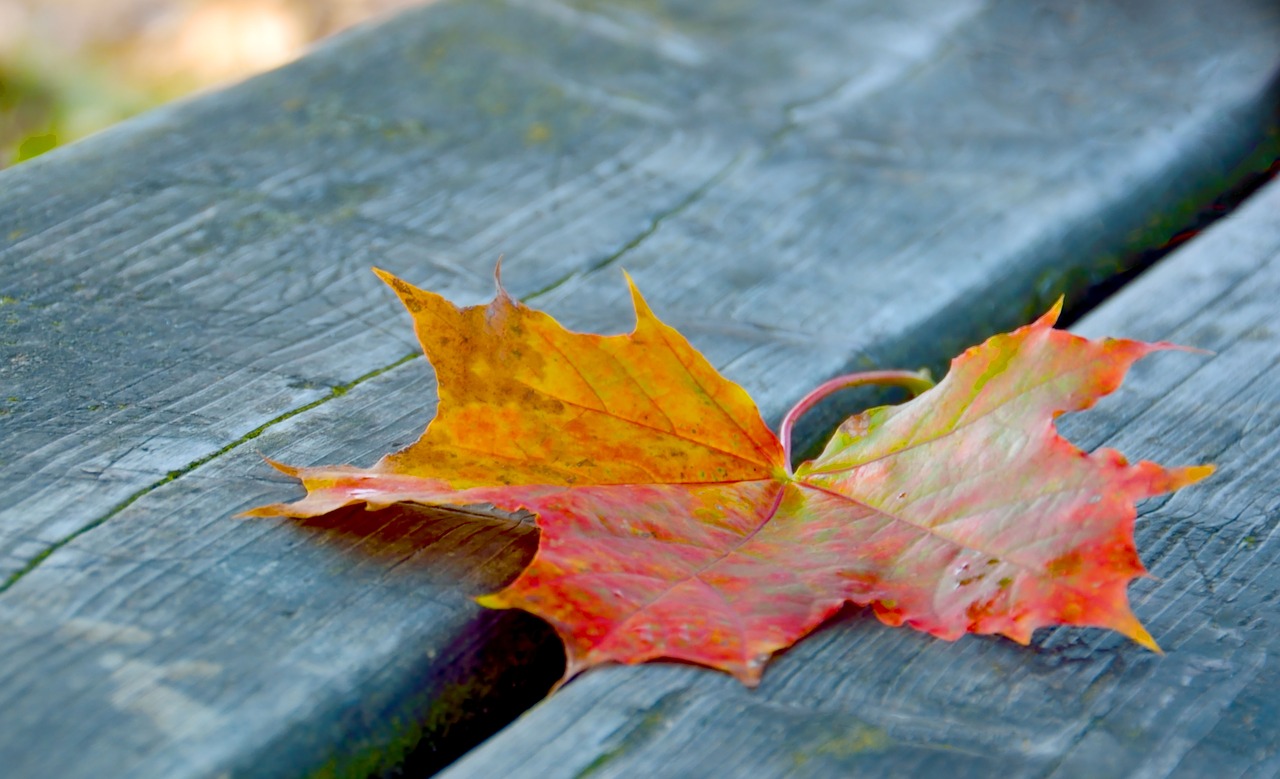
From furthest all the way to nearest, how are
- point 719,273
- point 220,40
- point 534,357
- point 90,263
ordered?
1. point 220,40
2. point 719,273
3. point 90,263
4. point 534,357

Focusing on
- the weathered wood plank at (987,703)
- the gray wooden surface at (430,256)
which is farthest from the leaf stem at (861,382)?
the weathered wood plank at (987,703)

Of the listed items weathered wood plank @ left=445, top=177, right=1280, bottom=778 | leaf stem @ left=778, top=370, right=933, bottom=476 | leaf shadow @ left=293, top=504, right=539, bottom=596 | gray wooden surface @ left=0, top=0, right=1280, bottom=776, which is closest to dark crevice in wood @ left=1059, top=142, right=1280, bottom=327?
gray wooden surface @ left=0, top=0, right=1280, bottom=776

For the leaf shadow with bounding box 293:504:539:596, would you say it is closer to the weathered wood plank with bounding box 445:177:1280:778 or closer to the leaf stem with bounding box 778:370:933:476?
the weathered wood plank with bounding box 445:177:1280:778

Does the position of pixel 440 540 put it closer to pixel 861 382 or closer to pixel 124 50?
pixel 861 382

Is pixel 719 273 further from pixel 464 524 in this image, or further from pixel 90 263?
pixel 90 263

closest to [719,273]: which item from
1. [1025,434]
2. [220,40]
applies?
[1025,434]
